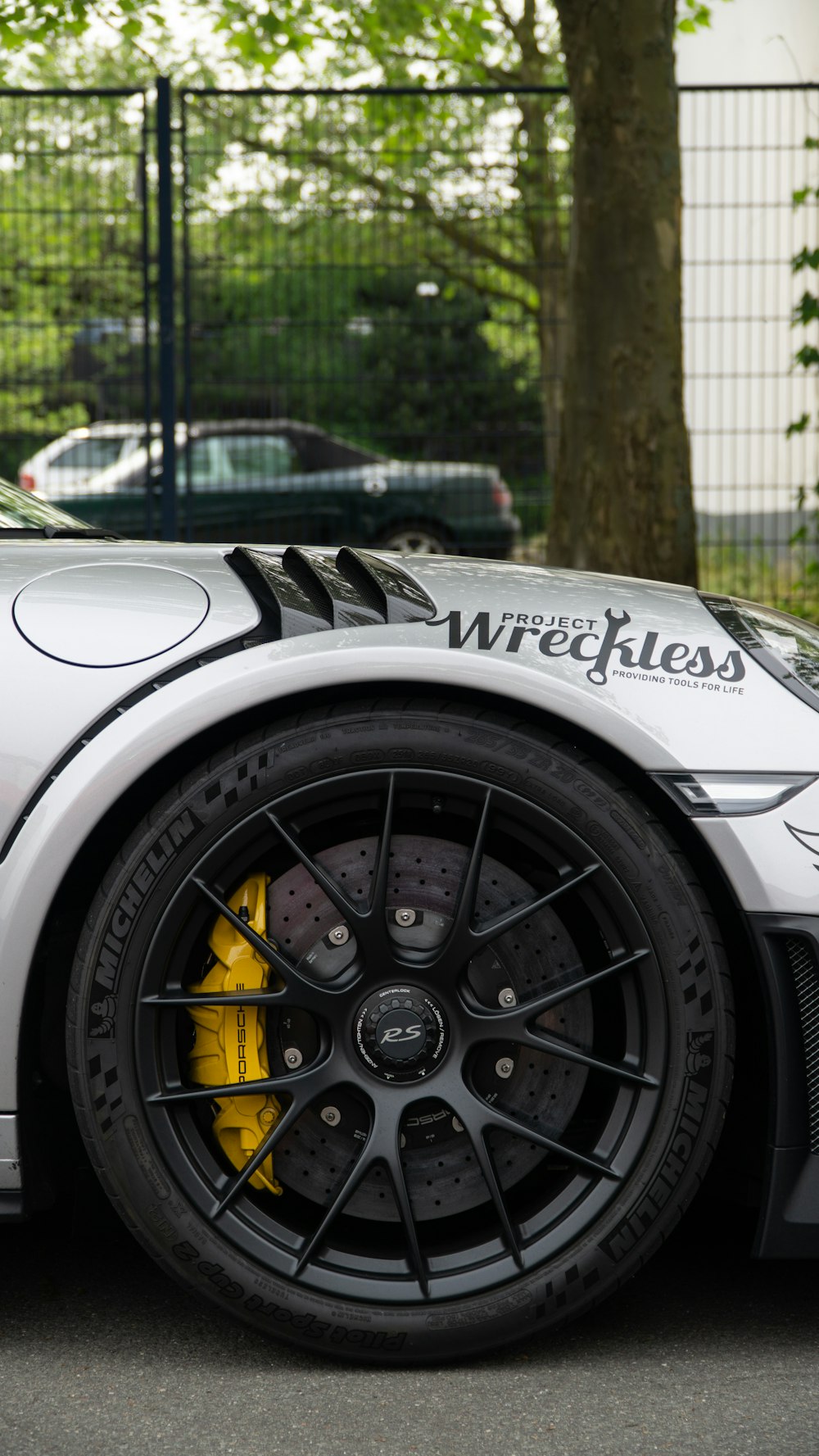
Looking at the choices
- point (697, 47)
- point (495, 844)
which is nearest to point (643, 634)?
point (495, 844)

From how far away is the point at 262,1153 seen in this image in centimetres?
188

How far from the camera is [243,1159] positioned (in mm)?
1966

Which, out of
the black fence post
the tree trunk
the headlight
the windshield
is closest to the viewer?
the headlight

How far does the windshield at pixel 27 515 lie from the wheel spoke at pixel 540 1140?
131 cm

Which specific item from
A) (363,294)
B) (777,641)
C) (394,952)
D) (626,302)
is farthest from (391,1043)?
(363,294)

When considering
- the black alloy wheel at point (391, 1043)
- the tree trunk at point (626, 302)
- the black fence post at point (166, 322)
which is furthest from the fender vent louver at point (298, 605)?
A: the black fence post at point (166, 322)

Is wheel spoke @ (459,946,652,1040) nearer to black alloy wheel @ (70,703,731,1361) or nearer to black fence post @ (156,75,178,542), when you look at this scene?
black alloy wheel @ (70,703,731,1361)

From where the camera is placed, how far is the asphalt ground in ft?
5.74

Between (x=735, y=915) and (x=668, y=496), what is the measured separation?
144 inches

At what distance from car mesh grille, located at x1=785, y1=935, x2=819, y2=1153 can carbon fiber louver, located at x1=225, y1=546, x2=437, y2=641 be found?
0.69 meters

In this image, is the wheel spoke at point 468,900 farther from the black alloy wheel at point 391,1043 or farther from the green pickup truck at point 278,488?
the green pickup truck at point 278,488

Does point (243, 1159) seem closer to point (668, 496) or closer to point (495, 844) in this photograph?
point (495, 844)

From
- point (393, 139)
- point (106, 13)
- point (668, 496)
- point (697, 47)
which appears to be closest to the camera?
point (668, 496)

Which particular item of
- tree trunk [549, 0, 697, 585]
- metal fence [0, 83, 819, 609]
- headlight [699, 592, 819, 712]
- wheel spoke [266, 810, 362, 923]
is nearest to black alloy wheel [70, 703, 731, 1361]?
wheel spoke [266, 810, 362, 923]
